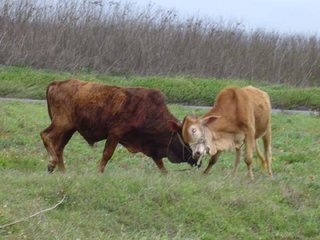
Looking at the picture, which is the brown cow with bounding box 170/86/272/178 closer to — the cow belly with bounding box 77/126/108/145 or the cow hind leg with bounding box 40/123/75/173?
the cow belly with bounding box 77/126/108/145

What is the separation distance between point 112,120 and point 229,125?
1.73 metres

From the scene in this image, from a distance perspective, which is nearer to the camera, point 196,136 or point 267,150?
point 196,136

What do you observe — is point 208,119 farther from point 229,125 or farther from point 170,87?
point 170,87

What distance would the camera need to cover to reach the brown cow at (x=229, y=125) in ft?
34.6

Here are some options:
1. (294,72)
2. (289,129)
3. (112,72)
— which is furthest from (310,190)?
(294,72)

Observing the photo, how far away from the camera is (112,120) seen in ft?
35.2

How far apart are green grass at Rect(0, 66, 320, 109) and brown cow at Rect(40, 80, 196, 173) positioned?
11.5 metres

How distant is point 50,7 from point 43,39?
157 centimetres

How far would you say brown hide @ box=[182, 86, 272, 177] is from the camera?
10.5m

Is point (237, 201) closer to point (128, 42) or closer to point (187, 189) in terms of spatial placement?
point (187, 189)

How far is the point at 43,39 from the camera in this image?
27.9 meters

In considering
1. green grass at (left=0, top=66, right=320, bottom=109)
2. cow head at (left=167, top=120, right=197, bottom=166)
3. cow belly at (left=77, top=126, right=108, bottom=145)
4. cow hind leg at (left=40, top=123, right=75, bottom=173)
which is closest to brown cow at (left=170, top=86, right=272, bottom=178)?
cow head at (left=167, top=120, right=197, bottom=166)

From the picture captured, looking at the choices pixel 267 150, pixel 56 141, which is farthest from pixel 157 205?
pixel 267 150

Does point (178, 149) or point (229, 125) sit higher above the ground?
point (229, 125)
